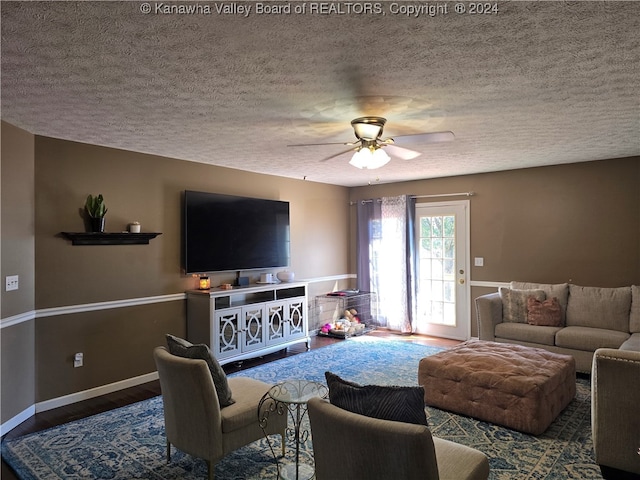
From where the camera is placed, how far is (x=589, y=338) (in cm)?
433

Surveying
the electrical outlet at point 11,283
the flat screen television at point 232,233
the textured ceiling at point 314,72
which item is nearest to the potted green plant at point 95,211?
the textured ceiling at point 314,72

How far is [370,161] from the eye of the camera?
315cm

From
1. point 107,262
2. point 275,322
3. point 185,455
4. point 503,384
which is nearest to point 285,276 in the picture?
point 275,322

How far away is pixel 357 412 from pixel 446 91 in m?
2.03

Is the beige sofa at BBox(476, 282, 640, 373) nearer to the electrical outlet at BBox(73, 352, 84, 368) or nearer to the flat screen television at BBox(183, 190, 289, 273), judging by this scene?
the flat screen television at BBox(183, 190, 289, 273)

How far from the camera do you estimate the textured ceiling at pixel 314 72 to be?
71.9 inches

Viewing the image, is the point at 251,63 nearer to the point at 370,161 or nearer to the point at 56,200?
the point at 370,161

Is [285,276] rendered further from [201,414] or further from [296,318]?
[201,414]

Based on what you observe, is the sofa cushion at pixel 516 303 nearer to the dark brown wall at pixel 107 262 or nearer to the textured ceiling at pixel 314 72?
the textured ceiling at pixel 314 72

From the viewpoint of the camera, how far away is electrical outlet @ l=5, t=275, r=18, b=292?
3.32m

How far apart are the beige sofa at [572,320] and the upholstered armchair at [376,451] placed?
2.89 m

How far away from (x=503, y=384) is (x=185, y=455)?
2.38 metres

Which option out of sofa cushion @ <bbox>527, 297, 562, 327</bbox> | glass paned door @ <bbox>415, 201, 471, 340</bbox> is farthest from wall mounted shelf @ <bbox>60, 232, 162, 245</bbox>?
sofa cushion @ <bbox>527, 297, 562, 327</bbox>

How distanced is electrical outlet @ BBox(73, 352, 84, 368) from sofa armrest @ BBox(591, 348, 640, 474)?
4.17m
